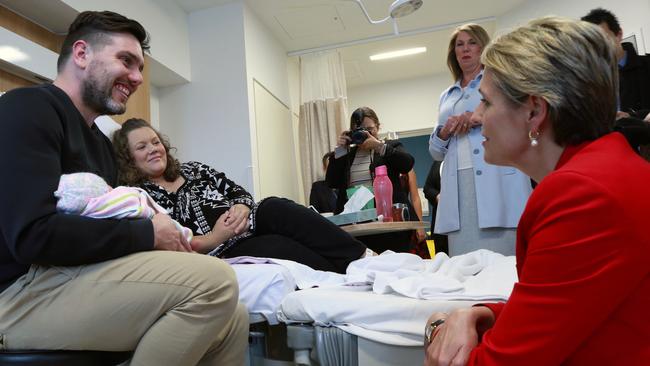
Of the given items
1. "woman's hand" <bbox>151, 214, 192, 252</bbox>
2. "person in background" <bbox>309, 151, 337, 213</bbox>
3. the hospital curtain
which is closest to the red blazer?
"woman's hand" <bbox>151, 214, 192, 252</bbox>

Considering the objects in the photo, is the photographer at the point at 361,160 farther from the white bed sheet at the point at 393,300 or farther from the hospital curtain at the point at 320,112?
the hospital curtain at the point at 320,112

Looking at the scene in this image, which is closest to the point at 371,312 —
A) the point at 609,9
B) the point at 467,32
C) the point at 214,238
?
the point at 214,238

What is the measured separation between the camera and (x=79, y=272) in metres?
0.85

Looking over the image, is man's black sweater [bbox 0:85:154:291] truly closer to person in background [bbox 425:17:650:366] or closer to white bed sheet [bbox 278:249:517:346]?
white bed sheet [bbox 278:249:517:346]

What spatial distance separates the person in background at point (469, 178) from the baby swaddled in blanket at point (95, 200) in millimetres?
1186

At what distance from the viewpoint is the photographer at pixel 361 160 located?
2307 mm

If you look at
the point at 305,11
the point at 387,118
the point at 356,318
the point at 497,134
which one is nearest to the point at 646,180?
the point at 497,134

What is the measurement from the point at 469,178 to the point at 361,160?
0.69 metres

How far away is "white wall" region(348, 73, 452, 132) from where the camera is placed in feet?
17.5

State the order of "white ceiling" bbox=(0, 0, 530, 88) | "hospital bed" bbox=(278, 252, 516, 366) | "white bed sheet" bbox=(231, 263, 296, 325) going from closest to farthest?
"hospital bed" bbox=(278, 252, 516, 366) < "white bed sheet" bbox=(231, 263, 296, 325) < "white ceiling" bbox=(0, 0, 530, 88)

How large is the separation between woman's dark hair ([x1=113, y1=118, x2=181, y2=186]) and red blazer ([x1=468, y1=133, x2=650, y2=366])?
1537mm

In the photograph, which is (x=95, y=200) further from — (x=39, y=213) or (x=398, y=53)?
(x=398, y=53)

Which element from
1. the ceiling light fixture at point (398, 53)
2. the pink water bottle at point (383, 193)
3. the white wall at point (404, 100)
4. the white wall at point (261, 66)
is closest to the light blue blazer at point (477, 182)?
the pink water bottle at point (383, 193)

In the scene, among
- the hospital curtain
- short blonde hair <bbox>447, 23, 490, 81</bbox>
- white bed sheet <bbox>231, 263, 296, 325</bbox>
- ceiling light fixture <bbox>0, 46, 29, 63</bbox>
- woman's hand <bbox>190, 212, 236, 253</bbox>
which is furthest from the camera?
the hospital curtain
